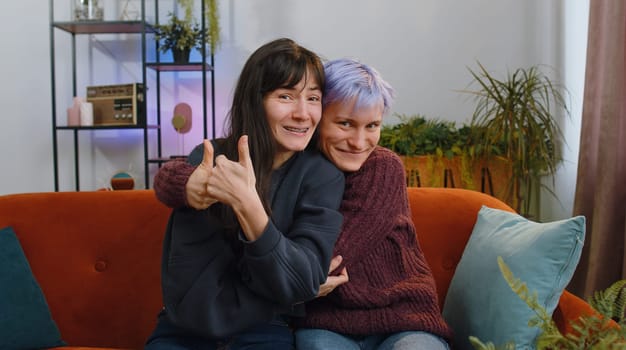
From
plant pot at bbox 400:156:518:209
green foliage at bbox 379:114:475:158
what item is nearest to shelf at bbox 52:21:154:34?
green foliage at bbox 379:114:475:158

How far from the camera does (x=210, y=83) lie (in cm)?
443

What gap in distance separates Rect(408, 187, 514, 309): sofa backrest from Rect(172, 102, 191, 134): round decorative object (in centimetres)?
281

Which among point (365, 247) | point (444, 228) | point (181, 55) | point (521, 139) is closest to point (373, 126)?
point (365, 247)

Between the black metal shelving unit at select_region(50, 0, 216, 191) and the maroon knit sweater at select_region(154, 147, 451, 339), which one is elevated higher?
the black metal shelving unit at select_region(50, 0, 216, 191)

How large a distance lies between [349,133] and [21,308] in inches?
40.2

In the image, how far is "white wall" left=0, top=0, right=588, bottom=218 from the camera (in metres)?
4.07

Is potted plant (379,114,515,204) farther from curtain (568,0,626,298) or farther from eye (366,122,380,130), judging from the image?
eye (366,122,380,130)

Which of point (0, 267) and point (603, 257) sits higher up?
point (0, 267)

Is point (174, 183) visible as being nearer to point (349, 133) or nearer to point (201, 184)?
point (201, 184)

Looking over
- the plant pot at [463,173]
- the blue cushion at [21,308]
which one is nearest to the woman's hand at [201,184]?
the blue cushion at [21,308]

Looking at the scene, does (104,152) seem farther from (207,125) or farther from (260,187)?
(260,187)

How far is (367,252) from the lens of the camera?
1.42 meters

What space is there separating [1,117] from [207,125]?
4.52 ft

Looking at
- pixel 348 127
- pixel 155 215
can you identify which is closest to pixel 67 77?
pixel 155 215
